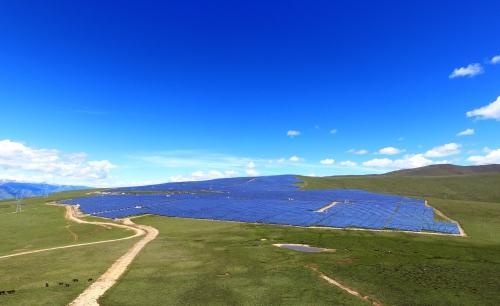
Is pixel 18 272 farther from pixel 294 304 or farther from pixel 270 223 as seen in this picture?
Result: pixel 270 223

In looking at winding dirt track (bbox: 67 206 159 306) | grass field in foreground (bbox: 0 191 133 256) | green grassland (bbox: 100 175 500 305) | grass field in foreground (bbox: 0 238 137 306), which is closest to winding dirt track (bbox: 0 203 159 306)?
winding dirt track (bbox: 67 206 159 306)

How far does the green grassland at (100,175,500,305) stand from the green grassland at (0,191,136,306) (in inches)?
158

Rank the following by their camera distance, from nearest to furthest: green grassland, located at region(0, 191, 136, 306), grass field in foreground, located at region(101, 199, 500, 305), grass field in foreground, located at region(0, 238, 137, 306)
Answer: grass field in foreground, located at region(0, 238, 137, 306) < grass field in foreground, located at region(101, 199, 500, 305) < green grassland, located at region(0, 191, 136, 306)

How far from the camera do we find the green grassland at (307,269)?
30.2 meters

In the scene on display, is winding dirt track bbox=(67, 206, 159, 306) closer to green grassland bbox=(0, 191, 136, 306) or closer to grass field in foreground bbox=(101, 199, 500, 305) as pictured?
green grassland bbox=(0, 191, 136, 306)

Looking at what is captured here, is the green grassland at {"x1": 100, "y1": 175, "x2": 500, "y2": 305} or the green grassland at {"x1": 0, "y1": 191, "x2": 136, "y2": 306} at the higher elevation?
the green grassland at {"x1": 0, "y1": 191, "x2": 136, "y2": 306}

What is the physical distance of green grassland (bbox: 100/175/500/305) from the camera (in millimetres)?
30234

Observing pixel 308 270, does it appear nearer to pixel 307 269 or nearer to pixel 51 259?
pixel 307 269

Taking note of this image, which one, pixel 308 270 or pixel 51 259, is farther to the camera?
pixel 51 259

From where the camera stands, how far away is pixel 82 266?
39.8m

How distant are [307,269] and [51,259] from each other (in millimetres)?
30924

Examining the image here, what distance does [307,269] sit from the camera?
38906 millimetres

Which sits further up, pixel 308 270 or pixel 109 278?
pixel 109 278

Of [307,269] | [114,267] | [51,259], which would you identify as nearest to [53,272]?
[114,267]
